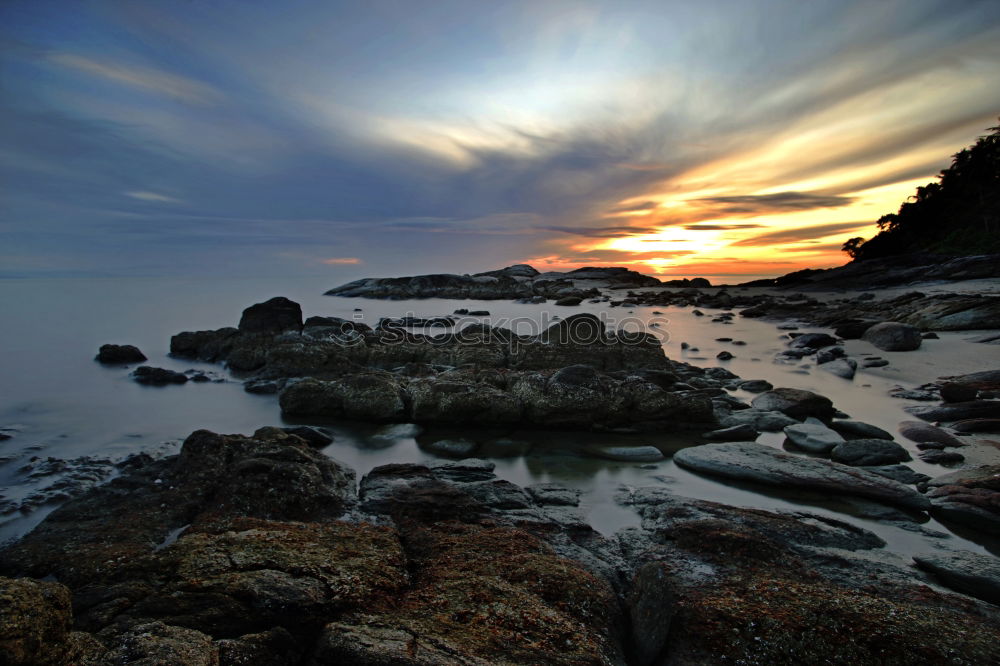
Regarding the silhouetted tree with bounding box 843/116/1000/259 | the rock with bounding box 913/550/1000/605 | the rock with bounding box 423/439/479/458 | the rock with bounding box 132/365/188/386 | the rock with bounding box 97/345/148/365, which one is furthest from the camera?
the silhouetted tree with bounding box 843/116/1000/259

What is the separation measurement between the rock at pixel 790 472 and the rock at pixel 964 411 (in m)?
3.62

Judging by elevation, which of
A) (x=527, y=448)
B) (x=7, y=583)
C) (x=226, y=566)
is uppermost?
(x=7, y=583)

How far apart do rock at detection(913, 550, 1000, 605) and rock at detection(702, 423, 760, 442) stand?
3432 mm

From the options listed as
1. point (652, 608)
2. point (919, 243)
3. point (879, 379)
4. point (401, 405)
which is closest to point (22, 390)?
point (401, 405)

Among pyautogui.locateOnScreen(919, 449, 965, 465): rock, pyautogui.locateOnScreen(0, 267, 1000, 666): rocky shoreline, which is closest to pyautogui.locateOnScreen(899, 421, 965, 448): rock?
pyautogui.locateOnScreen(0, 267, 1000, 666): rocky shoreline

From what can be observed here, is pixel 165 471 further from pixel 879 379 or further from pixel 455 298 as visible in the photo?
pixel 455 298

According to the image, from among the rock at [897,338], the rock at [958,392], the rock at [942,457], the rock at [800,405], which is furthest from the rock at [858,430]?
the rock at [897,338]

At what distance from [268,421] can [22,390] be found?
280 inches

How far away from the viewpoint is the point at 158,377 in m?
12.4

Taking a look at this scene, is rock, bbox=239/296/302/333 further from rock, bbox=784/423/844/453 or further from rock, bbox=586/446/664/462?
rock, bbox=784/423/844/453

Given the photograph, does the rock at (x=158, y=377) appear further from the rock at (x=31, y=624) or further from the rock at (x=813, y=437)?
the rock at (x=813, y=437)

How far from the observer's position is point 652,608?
3191 mm

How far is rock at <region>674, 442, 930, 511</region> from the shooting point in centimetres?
533

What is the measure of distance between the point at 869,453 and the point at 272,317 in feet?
56.2
